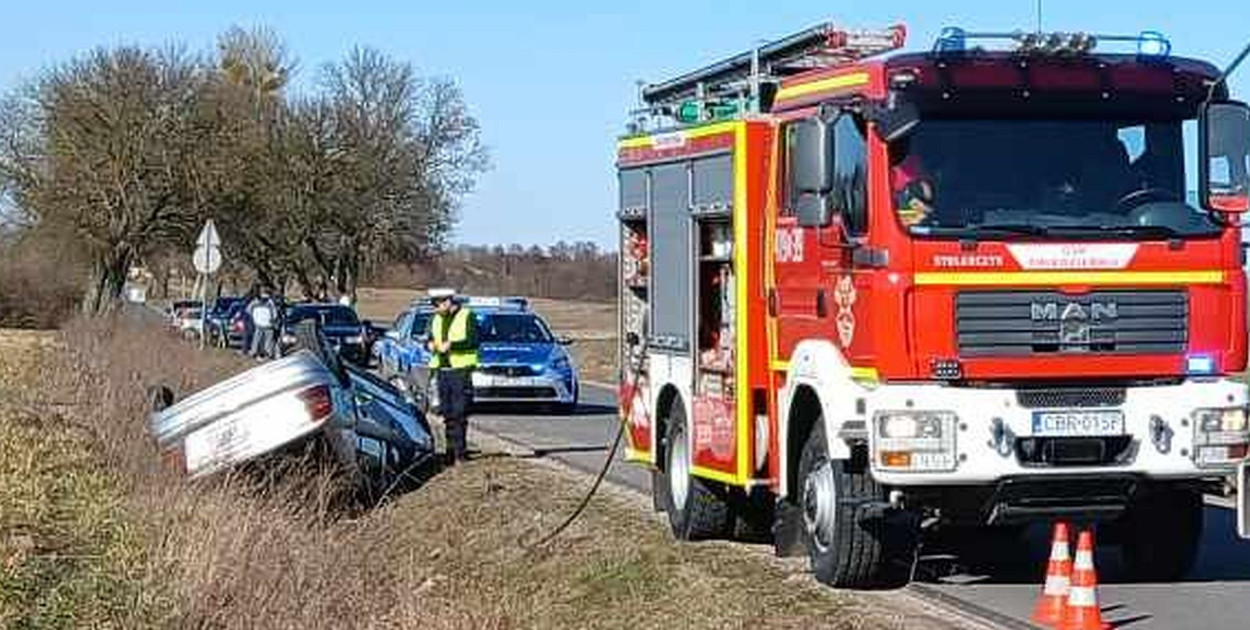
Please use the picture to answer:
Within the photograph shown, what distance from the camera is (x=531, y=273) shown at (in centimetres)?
9850

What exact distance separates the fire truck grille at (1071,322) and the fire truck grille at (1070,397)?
0.20 meters

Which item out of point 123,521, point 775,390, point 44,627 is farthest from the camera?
point 123,521

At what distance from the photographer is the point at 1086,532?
1059 centimetres

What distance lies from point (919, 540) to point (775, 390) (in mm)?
1211

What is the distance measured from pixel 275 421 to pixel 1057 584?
8.46m

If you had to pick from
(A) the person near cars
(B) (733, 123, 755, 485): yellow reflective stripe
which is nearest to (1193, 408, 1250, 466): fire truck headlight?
(B) (733, 123, 755, 485): yellow reflective stripe

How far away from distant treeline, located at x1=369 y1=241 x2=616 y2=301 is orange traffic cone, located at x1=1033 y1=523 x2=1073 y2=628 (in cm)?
7381

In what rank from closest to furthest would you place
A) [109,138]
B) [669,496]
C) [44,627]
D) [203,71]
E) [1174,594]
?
[44,627], [1174,594], [669,496], [109,138], [203,71]

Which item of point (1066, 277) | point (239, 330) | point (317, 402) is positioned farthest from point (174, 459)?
point (239, 330)

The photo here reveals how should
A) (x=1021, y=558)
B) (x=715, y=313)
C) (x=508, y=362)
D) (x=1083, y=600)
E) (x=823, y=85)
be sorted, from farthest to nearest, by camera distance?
1. (x=508, y=362)
2. (x=715, y=313)
3. (x=1021, y=558)
4. (x=823, y=85)
5. (x=1083, y=600)

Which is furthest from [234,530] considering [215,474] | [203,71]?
[203,71]

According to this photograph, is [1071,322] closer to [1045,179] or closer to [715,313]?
[1045,179]

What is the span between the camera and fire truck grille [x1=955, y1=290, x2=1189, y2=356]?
11.0 meters

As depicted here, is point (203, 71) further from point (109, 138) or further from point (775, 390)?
point (775, 390)
